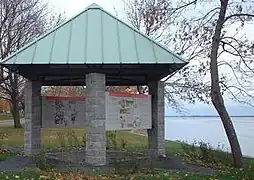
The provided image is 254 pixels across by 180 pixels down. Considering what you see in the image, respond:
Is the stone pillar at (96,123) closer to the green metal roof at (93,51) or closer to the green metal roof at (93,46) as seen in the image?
the green metal roof at (93,51)

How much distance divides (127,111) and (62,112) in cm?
372

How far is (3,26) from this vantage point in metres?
31.3

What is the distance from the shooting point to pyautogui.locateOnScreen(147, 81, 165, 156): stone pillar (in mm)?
16234

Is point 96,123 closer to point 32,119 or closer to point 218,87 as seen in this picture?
point 32,119

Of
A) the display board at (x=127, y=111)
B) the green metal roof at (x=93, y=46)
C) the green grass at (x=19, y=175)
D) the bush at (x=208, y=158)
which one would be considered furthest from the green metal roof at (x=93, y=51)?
the green grass at (x=19, y=175)

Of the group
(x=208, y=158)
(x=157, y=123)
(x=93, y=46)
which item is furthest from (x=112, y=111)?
(x=208, y=158)

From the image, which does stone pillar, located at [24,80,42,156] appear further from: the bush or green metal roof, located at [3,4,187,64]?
the bush

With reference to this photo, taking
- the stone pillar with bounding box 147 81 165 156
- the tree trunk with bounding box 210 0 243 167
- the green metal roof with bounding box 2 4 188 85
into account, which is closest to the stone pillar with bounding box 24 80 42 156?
the green metal roof with bounding box 2 4 188 85

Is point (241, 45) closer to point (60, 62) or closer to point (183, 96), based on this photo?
point (60, 62)

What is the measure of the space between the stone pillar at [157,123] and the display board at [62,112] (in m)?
3.50

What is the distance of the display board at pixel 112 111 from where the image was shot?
1439 cm

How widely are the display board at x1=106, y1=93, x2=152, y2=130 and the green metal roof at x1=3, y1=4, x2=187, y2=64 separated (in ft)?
4.77

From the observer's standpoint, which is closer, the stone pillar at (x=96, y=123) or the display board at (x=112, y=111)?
the stone pillar at (x=96, y=123)

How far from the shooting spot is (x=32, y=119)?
16109 millimetres
